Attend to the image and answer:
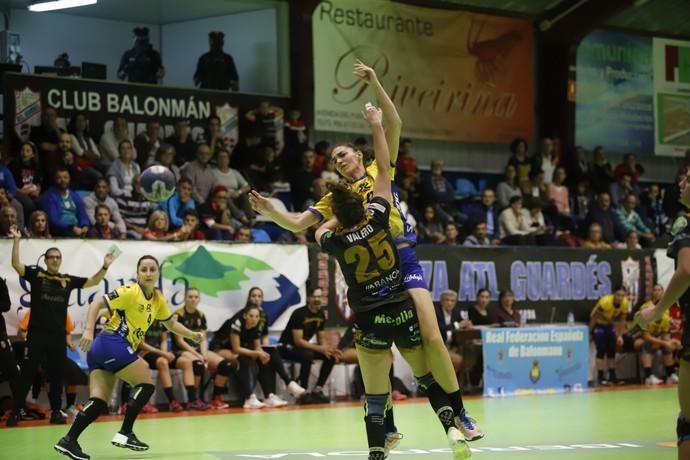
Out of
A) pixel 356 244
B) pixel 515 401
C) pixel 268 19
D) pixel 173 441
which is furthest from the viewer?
pixel 268 19

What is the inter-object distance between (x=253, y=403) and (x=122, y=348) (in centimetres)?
540

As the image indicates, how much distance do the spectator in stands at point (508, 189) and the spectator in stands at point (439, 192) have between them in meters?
0.86

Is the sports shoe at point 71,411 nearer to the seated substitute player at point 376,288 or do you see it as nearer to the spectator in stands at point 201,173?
the spectator in stands at point 201,173

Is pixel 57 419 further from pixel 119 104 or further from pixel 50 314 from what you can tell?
pixel 119 104

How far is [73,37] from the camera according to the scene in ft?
66.9

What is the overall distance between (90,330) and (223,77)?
10819mm

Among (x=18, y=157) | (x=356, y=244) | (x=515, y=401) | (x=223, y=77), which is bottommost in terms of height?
(x=515, y=401)

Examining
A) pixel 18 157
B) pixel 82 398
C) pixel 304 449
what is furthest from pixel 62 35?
pixel 304 449

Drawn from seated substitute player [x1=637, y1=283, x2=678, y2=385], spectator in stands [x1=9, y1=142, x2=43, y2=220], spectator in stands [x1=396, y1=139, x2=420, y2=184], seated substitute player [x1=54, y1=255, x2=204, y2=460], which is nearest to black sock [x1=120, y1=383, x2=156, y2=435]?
seated substitute player [x1=54, y1=255, x2=204, y2=460]

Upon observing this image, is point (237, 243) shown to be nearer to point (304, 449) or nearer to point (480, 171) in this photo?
point (304, 449)

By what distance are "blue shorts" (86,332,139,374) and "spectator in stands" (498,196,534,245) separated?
10.6 metres

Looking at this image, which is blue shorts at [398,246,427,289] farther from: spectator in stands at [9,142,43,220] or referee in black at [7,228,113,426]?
spectator in stands at [9,142,43,220]

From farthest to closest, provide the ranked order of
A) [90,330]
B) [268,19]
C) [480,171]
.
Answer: [480,171] → [268,19] → [90,330]

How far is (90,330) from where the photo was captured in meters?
9.35
